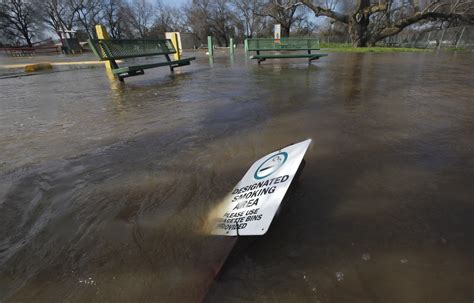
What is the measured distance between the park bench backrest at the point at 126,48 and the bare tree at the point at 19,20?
4968 centimetres

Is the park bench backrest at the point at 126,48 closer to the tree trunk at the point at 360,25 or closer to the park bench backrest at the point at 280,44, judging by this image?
the park bench backrest at the point at 280,44

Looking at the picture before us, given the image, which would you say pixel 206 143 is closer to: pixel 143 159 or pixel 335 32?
pixel 143 159

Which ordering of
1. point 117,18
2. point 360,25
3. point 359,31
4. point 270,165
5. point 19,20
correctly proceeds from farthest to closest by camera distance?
1. point 117,18
2. point 19,20
3. point 359,31
4. point 360,25
5. point 270,165

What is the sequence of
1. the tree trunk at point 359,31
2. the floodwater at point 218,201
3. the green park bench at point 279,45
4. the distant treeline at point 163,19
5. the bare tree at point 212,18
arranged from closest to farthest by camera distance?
the floodwater at point 218,201 < the green park bench at point 279,45 < the tree trunk at point 359,31 < the distant treeline at point 163,19 < the bare tree at point 212,18

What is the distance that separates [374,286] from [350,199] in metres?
0.70

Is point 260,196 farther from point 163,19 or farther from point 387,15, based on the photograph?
point 163,19

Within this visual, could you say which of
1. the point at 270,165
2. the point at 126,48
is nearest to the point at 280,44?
the point at 126,48

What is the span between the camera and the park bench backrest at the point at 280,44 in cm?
1018

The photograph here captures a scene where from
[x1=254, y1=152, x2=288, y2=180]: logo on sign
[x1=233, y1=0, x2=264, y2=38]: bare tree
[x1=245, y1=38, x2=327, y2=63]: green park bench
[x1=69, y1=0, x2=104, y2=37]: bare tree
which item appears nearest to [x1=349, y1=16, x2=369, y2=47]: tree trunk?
[x1=245, y1=38, x2=327, y2=63]: green park bench

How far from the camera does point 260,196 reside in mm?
1522

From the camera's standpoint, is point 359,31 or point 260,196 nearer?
point 260,196

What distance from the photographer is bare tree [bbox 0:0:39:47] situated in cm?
4222

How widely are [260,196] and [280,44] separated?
10084 mm

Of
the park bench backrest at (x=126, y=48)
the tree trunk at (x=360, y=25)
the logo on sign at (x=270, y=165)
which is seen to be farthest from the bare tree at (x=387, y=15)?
the logo on sign at (x=270, y=165)
